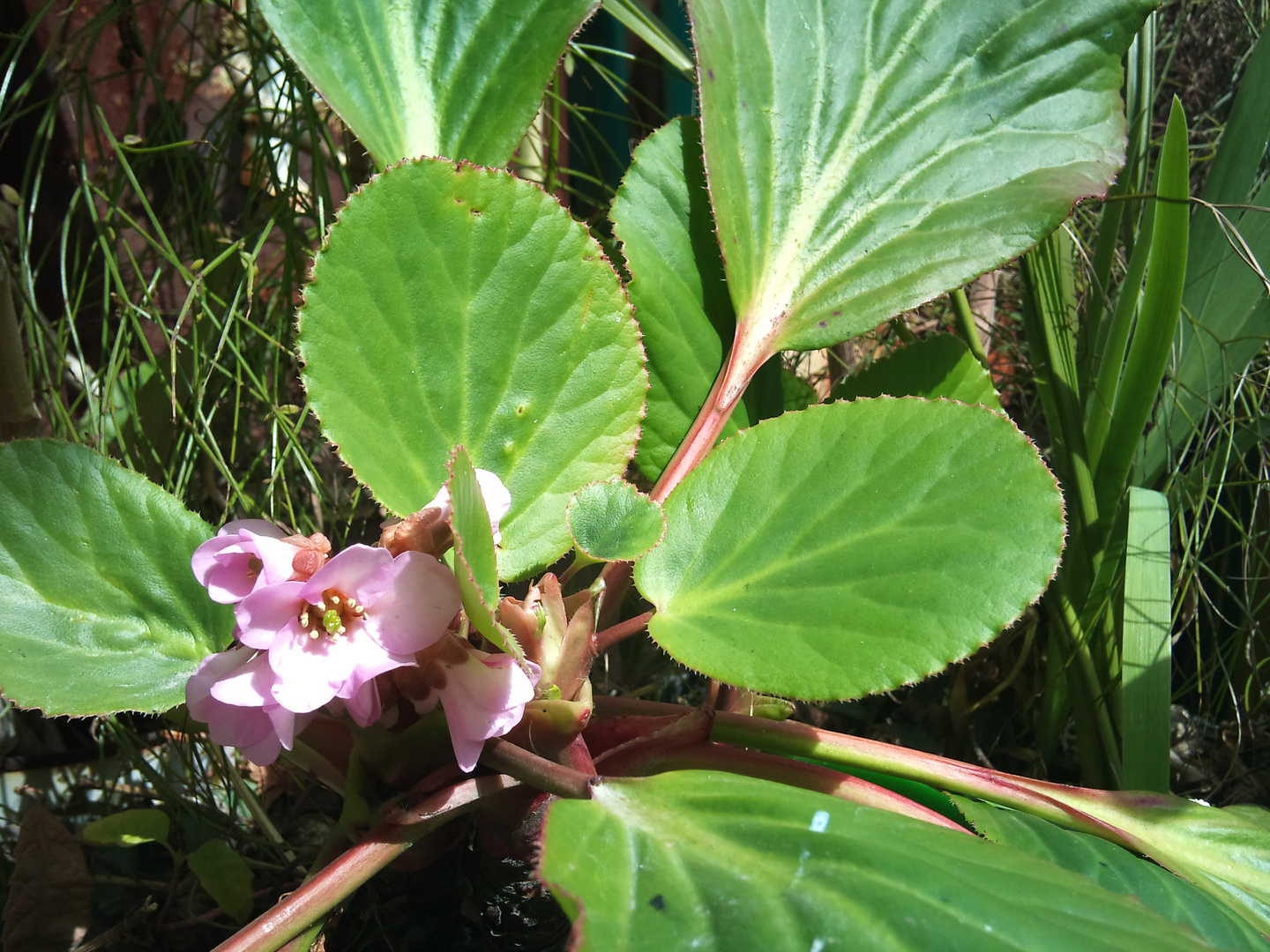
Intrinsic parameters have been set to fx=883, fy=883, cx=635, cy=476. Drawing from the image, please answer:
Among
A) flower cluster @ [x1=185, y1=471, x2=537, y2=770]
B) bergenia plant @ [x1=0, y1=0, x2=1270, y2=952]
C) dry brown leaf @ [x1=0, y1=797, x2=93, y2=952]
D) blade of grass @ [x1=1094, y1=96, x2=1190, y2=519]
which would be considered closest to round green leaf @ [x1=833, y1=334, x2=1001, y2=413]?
bergenia plant @ [x1=0, y1=0, x2=1270, y2=952]

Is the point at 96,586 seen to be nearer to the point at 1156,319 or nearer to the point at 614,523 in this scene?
the point at 614,523

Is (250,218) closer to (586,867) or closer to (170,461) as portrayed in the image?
(170,461)

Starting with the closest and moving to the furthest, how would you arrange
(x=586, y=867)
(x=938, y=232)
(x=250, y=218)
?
(x=586, y=867) < (x=938, y=232) < (x=250, y=218)

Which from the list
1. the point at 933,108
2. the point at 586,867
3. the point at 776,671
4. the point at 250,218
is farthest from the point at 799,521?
the point at 250,218

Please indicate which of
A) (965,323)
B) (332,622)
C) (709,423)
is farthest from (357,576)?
(965,323)

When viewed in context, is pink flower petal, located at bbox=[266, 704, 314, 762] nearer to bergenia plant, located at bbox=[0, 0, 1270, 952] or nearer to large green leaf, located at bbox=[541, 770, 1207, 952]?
bergenia plant, located at bbox=[0, 0, 1270, 952]

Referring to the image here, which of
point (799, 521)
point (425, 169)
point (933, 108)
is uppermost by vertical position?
point (933, 108)
